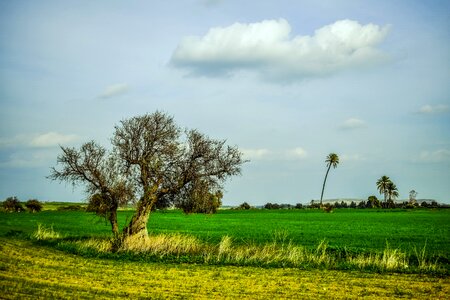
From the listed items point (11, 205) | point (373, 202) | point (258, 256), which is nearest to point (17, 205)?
point (11, 205)

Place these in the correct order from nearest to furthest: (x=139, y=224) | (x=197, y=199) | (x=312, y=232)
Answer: (x=139, y=224) → (x=197, y=199) → (x=312, y=232)

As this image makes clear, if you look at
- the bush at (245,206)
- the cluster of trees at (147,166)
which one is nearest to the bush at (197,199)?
the cluster of trees at (147,166)

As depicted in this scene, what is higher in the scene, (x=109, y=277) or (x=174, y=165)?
(x=174, y=165)

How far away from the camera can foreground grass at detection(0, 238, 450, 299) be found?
1452 centimetres

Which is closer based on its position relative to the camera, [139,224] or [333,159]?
[139,224]

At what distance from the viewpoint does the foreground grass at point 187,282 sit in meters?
14.5

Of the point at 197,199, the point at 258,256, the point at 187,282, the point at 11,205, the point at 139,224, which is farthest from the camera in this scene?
the point at 11,205

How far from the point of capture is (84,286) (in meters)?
15.2

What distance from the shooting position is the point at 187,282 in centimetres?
1778

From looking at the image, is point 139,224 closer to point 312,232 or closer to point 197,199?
point 197,199

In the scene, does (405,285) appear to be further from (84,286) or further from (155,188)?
(155,188)

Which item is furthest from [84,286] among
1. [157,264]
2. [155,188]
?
[155,188]

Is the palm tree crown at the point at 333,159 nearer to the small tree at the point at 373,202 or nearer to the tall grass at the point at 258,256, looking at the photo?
the small tree at the point at 373,202

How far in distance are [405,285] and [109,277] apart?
12.6 meters
